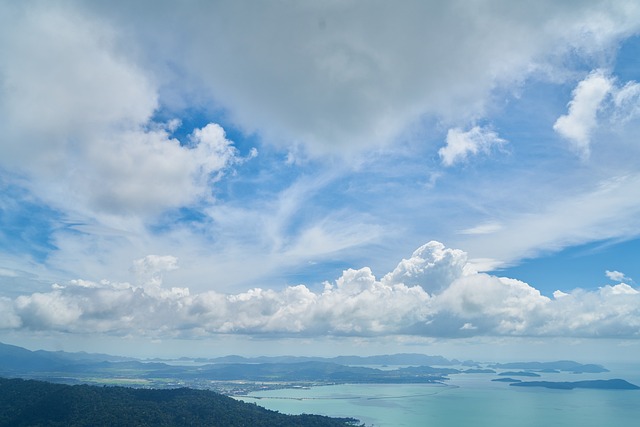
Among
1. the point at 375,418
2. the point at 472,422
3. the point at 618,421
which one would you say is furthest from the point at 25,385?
the point at 618,421

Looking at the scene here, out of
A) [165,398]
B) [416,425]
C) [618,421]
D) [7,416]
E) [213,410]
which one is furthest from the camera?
[618,421]

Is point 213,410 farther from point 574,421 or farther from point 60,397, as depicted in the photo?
point 574,421

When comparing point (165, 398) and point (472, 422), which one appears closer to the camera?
point (165, 398)

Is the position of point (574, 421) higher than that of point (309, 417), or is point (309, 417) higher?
point (309, 417)

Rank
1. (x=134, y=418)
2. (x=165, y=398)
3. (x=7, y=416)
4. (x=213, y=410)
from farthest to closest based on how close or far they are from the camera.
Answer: (x=165, y=398)
(x=213, y=410)
(x=7, y=416)
(x=134, y=418)

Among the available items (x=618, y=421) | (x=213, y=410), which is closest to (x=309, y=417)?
(x=213, y=410)

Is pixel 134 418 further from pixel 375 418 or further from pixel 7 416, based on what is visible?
pixel 375 418

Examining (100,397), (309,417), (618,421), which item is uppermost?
(100,397)
